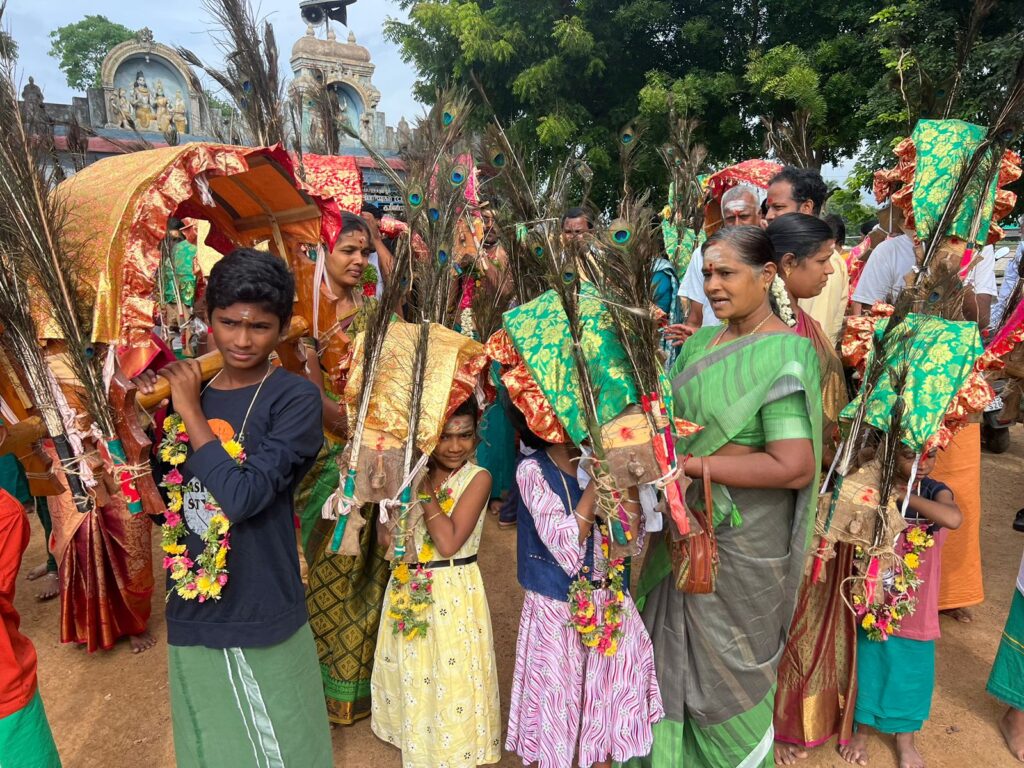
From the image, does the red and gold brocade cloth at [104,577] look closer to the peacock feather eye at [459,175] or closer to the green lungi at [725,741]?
the peacock feather eye at [459,175]

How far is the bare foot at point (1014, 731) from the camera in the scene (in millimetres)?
2816

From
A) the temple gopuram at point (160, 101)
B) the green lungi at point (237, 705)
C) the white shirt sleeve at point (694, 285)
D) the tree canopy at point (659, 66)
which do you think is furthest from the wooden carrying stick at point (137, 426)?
the temple gopuram at point (160, 101)

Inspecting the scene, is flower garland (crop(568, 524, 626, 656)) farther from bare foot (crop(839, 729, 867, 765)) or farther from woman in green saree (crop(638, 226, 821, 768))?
bare foot (crop(839, 729, 867, 765))

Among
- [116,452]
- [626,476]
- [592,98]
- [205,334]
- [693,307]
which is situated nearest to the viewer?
[116,452]

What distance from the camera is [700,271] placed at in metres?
3.81

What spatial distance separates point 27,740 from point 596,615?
1702mm

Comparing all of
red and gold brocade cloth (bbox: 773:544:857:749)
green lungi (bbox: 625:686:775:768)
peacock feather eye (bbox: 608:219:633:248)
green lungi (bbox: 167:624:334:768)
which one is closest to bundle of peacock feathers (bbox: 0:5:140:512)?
green lungi (bbox: 167:624:334:768)

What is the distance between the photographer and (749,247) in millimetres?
2117

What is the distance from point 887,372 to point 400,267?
1794 mm

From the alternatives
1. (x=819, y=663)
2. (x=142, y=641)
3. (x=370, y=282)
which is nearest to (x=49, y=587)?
(x=142, y=641)

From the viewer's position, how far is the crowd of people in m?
1.85

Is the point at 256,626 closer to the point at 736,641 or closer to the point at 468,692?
the point at 468,692

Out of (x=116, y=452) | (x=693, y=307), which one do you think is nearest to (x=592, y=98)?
(x=693, y=307)

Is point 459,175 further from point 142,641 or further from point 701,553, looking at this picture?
point 142,641
